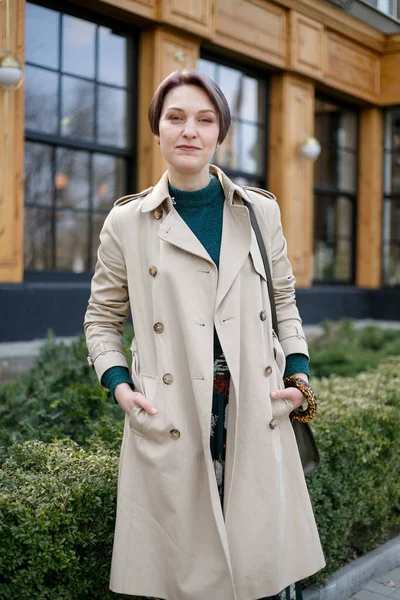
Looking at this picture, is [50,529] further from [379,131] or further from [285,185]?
[379,131]

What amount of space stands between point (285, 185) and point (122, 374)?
9.86m

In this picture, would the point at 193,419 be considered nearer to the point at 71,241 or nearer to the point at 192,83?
the point at 192,83

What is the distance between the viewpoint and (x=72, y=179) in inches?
348

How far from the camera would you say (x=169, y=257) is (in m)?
2.10

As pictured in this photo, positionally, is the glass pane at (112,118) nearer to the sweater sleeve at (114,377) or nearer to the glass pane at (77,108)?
the glass pane at (77,108)

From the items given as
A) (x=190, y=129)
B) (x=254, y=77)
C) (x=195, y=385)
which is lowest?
(x=195, y=385)

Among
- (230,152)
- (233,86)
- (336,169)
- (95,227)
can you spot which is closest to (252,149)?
(230,152)

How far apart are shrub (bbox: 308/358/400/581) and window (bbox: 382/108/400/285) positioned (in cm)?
1042

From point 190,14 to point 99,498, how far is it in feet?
26.9

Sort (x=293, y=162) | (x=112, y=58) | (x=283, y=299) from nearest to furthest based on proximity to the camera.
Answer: (x=283, y=299)
(x=112, y=58)
(x=293, y=162)

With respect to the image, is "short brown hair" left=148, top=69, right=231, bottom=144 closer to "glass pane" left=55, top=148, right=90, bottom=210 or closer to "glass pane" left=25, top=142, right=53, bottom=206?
"glass pane" left=25, top=142, right=53, bottom=206

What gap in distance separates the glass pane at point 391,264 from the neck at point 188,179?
42.2ft

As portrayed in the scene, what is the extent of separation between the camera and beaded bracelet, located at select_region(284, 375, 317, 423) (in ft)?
7.44

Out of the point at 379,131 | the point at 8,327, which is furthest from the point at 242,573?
the point at 379,131
